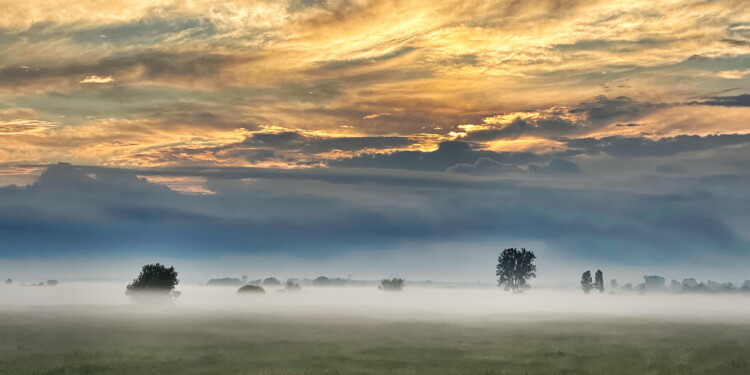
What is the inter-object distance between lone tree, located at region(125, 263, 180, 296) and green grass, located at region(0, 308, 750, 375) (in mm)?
48351

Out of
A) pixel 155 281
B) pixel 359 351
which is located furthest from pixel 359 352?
pixel 155 281

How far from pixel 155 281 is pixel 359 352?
88.6 metres

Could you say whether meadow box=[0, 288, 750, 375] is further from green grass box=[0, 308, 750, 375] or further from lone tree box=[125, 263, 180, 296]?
lone tree box=[125, 263, 180, 296]

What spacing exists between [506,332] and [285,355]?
40890 millimetres

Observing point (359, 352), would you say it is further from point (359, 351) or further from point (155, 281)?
point (155, 281)

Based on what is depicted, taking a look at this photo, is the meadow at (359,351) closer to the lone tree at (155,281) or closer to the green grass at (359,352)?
the green grass at (359,352)

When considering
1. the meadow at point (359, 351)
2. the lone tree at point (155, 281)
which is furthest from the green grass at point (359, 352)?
the lone tree at point (155, 281)

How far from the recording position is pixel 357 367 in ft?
181

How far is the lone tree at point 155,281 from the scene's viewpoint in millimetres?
143250

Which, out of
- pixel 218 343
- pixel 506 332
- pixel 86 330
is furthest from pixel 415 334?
pixel 86 330

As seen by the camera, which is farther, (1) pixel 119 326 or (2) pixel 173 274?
(2) pixel 173 274

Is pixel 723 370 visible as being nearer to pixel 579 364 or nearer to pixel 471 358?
pixel 579 364

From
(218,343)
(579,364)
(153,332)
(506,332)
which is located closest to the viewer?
(579,364)

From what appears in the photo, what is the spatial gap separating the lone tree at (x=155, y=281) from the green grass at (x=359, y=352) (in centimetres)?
4835
